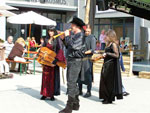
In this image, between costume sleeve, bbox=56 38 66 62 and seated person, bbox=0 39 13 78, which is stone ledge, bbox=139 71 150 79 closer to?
seated person, bbox=0 39 13 78

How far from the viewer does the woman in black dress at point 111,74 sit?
7.18 meters

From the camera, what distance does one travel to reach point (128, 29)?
88.2 ft

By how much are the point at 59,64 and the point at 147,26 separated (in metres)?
15.3

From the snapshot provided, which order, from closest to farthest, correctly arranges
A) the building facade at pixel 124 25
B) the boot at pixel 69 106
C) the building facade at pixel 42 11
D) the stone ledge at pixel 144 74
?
the boot at pixel 69 106, the stone ledge at pixel 144 74, the building facade at pixel 124 25, the building facade at pixel 42 11

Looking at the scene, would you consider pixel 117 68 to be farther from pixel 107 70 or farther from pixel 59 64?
pixel 59 64

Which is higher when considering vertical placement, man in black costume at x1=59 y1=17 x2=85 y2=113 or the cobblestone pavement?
man in black costume at x1=59 y1=17 x2=85 y2=113

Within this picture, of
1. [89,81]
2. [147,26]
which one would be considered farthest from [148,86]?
[147,26]

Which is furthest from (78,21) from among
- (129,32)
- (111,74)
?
(129,32)

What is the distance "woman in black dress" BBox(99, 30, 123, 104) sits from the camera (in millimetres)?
7184

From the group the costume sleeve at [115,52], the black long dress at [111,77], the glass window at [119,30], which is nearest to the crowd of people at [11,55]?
the black long dress at [111,77]

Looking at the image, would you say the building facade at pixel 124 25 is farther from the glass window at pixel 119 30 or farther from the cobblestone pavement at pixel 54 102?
the cobblestone pavement at pixel 54 102

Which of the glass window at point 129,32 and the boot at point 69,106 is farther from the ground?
the glass window at point 129,32

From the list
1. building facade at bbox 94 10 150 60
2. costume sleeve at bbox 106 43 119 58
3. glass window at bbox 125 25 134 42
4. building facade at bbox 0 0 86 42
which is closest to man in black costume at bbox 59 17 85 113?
costume sleeve at bbox 106 43 119 58

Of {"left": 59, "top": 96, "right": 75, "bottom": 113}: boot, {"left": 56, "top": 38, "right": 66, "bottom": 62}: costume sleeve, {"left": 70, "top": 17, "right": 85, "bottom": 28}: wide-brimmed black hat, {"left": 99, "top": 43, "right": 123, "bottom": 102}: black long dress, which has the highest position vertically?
{"left": 70, "top": 17, "right": 85, "bottom": 28}: wide-brimmed black hat
